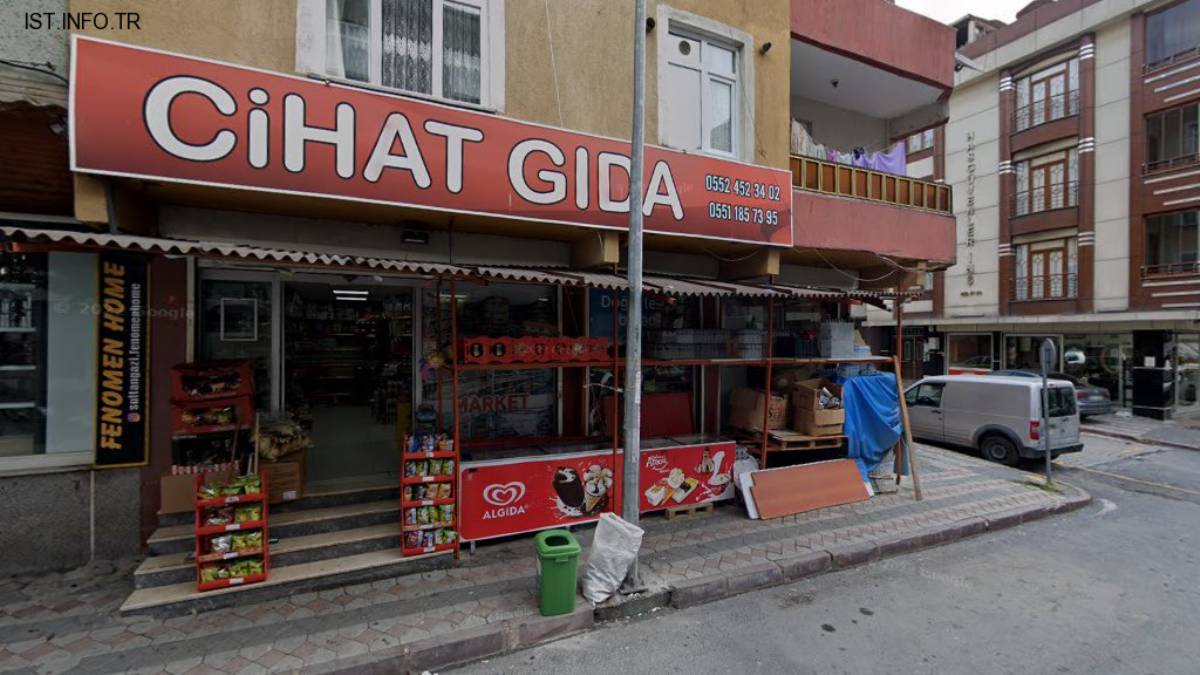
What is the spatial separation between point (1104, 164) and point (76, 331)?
27551 millimetres

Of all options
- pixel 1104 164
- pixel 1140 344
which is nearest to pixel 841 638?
pixel 1140 344

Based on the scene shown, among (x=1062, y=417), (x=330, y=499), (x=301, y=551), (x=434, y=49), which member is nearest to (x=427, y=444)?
(x=330, y=499)

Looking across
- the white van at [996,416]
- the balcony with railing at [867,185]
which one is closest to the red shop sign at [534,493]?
the balcony with railing at [867,185]

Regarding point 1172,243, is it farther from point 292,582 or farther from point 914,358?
point 292,582

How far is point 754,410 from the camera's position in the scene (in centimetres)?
830

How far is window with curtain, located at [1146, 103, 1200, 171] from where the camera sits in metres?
16.7

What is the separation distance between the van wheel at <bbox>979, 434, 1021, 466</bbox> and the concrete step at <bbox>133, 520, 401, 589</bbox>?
11629 mm

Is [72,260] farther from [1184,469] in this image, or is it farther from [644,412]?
[1184,469]

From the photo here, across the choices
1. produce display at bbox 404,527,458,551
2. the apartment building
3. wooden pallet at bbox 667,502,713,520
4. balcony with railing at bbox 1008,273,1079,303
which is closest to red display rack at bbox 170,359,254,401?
produce display at bbox 404,527,458,551

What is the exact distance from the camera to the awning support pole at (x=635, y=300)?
16.6 feet

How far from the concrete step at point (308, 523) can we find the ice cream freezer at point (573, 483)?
956 mm

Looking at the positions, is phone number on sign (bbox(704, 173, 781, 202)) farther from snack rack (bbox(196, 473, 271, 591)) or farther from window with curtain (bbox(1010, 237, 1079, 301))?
window with curtain (bbox(1010, 237, 1079, 301))

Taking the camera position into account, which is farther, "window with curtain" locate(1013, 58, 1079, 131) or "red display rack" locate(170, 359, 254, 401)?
"window with curtain" locate(1013, 58, 1079, 131)

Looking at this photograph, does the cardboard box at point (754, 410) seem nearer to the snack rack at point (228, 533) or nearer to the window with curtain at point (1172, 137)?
the snack rack at point (228, 533)
